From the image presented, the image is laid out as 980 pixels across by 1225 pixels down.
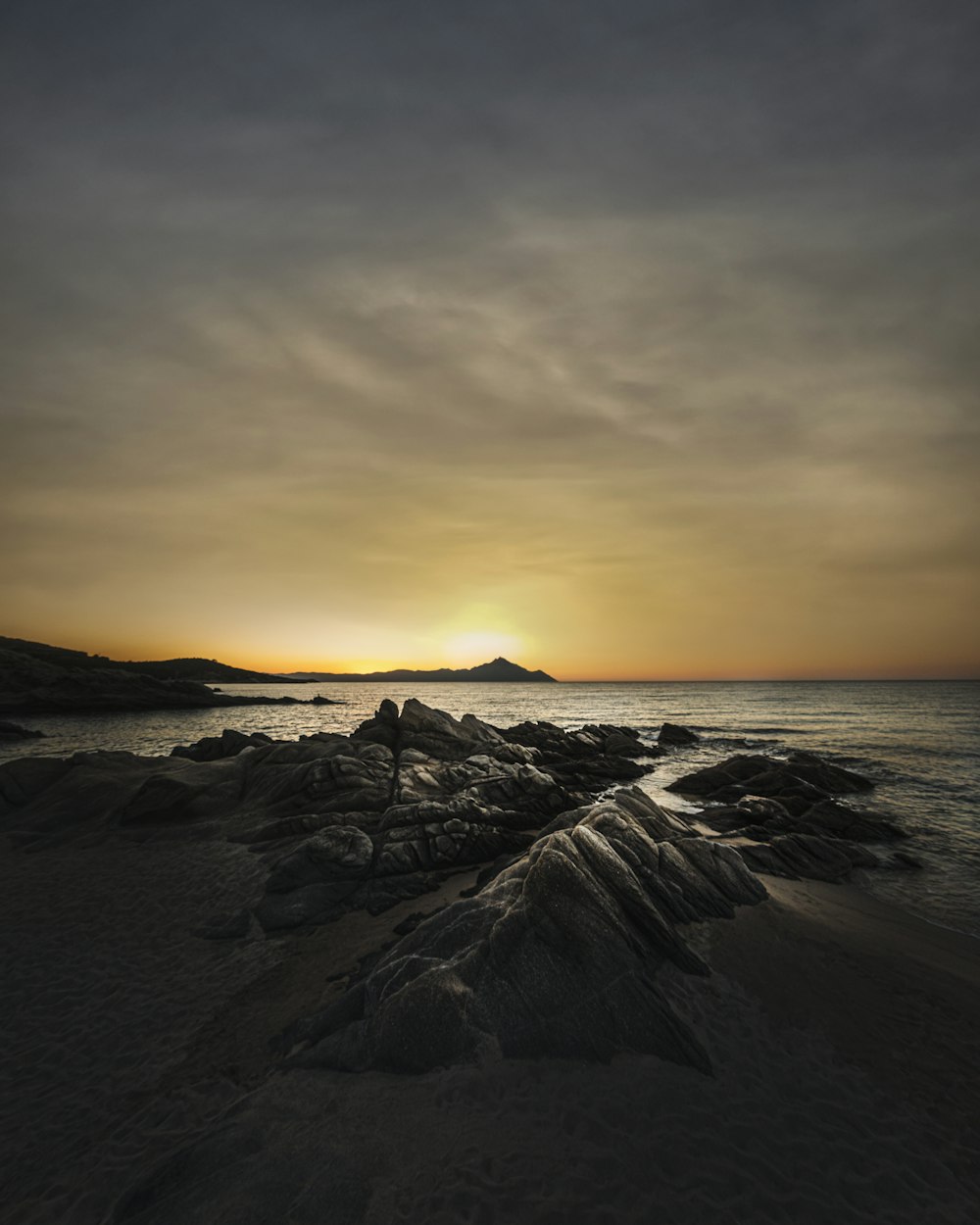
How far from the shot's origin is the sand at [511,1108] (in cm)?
700

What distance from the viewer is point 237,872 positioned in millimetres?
18438

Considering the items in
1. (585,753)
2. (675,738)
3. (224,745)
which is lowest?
(675,738)

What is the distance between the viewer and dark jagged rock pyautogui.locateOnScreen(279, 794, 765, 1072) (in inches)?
370

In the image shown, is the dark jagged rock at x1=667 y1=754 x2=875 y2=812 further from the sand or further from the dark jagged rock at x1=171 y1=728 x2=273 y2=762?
the dark jagged rock at x1=171 y1=728 x2=273 y2=762

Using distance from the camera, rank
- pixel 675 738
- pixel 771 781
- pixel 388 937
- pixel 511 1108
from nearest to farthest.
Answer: pixel 511 1108 → pixel 388 937 → pixel 771 781 → pixel 675 738

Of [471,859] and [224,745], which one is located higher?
[224,745]

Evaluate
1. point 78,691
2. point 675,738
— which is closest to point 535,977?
point 675,738

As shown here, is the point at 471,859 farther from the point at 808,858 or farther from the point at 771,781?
the point at 771,781

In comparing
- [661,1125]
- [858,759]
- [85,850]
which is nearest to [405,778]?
A: [85,850]

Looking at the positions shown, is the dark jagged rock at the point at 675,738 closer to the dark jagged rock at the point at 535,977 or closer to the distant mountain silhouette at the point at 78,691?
the dark jagged rock at the point at 535,977

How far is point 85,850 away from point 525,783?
19.5 m

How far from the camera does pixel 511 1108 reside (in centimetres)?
830

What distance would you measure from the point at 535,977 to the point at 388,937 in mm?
5915

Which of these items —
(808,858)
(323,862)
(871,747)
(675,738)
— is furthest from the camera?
(675,738)
